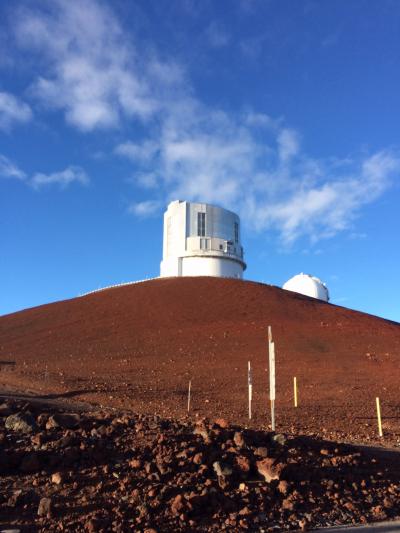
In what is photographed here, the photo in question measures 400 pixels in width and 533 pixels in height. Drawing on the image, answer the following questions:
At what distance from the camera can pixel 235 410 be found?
1675 cm

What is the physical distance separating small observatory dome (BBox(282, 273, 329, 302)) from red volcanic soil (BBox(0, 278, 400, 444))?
8241 millimetres

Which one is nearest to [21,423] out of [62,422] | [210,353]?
[62,422]

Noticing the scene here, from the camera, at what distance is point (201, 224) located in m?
56.4

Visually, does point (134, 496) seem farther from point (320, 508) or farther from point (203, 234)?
point (203, 234)

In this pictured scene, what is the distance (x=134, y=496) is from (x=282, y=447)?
8.46ft

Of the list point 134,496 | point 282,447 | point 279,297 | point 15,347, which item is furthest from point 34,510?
point 279,297

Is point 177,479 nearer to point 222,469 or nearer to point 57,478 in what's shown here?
point 222,469

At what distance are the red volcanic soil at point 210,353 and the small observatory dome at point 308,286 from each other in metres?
8.24

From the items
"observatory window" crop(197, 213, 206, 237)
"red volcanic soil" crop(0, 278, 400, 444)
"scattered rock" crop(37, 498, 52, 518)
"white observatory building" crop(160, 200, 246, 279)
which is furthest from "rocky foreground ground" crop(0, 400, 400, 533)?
"observatory window" crop(197, 213, 206, 237)

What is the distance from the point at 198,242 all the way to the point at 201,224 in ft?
7.21

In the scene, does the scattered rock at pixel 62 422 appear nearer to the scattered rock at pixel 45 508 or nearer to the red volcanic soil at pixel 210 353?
the scattered rock at pixel 45 508

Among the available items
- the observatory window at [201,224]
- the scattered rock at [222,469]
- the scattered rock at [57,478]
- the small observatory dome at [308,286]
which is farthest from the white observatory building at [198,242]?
the scattered rock at [57,478]

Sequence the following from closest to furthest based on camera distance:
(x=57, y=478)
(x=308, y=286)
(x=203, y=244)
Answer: (x=57, y=478)
(x=203, y=244)
(x=308, y=286)

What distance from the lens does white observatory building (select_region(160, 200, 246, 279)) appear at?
55.8 meters
